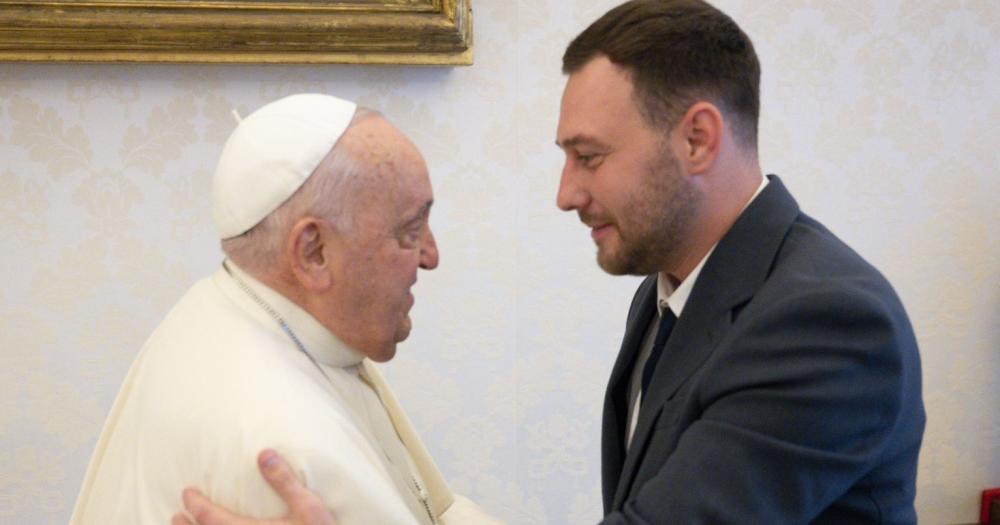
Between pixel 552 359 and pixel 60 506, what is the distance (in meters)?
1.41

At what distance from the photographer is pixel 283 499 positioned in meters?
1.50

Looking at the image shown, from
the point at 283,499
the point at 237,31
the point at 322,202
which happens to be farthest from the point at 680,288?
the point at 237,31

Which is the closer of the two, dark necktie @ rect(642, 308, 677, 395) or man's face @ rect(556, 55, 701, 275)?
man's face @ rect(556, 55, 701, 275)

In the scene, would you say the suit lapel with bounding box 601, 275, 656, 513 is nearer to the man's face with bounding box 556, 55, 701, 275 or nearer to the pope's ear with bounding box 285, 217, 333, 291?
the man's face with bounding box 556, 55, 701, 275

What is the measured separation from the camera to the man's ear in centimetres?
183

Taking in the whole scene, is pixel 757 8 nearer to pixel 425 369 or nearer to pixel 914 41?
pixel 914 41

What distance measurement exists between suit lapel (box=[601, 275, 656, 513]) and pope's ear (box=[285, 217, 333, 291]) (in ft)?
2.24

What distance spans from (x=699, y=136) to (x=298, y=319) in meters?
0.71

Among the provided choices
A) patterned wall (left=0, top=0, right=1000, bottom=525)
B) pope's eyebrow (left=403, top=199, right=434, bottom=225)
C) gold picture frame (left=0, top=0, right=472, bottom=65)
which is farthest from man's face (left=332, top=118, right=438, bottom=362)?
patterned wall (left=0, top=0, right=1000, bottom=525)

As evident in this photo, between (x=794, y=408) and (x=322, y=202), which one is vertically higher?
(x=322, y=202)

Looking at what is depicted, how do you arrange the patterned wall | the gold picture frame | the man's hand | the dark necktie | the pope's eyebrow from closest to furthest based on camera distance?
the man's hand → the pope's eyebrow → the dark necktie → the gold picture frame → the patterned wall

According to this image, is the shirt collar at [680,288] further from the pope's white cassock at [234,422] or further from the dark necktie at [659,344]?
the pope's white cassock at [234,422]

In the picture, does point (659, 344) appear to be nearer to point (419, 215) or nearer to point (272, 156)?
point (419, 215)

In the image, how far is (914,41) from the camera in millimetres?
3363
